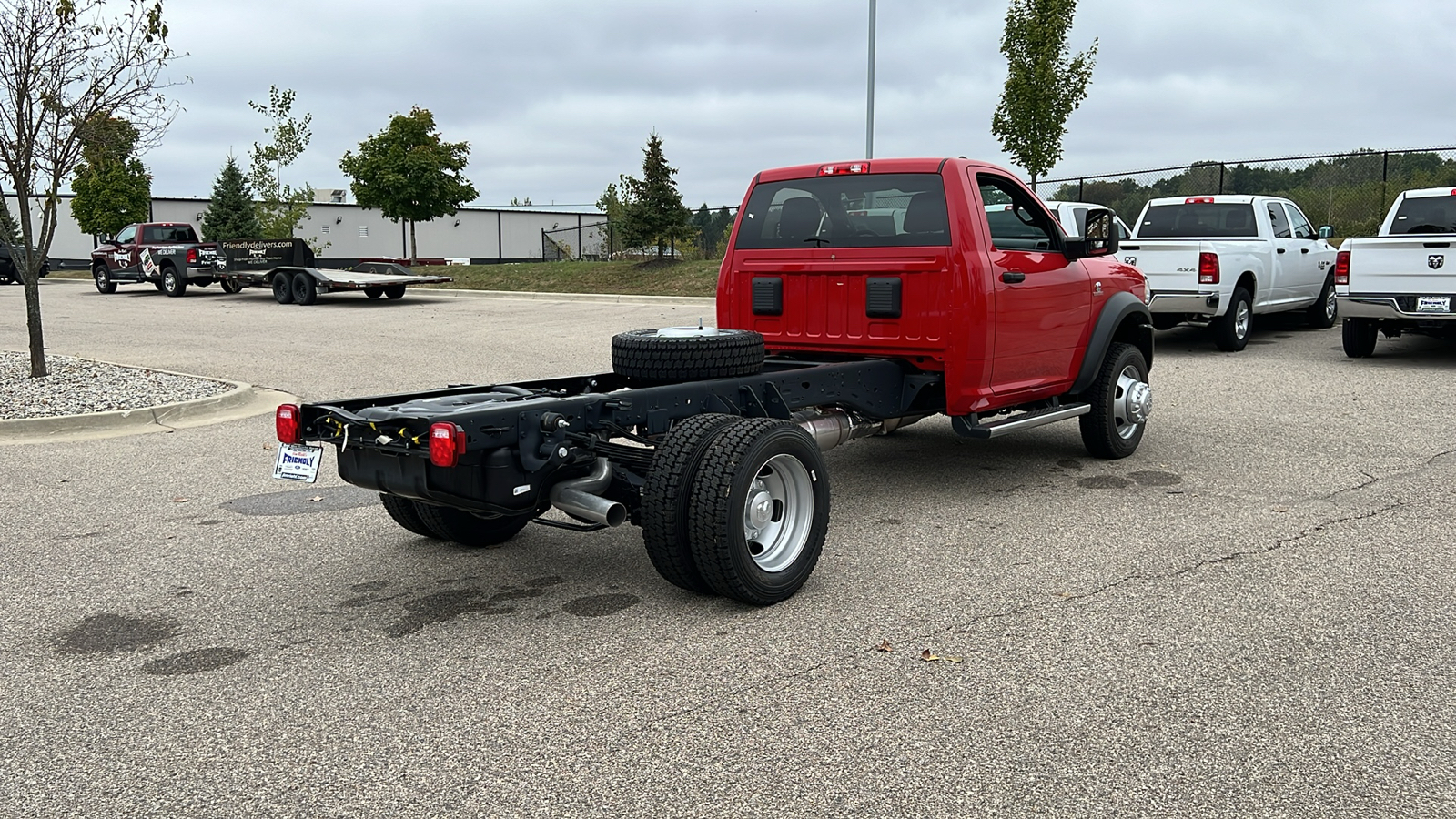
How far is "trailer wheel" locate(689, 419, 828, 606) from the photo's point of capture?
4715 mm

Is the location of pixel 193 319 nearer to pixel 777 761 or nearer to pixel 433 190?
pixel 433 190

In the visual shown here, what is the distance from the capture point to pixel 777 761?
11.6 feet

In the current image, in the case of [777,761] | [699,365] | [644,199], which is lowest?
[777,761]

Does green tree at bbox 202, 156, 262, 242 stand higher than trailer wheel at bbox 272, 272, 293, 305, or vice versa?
green tree at bbox 202, 156, 262, 242

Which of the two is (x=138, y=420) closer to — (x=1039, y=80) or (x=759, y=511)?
(x=759, y=511)

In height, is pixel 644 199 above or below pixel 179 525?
above

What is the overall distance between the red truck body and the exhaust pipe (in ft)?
7.73

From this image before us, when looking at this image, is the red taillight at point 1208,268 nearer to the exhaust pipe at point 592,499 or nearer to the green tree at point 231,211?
the exhaust pipe at point 592,499

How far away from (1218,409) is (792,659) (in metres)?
7.03

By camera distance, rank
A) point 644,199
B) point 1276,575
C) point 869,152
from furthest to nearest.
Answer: point 644,199, point 869,152, point 1276,575

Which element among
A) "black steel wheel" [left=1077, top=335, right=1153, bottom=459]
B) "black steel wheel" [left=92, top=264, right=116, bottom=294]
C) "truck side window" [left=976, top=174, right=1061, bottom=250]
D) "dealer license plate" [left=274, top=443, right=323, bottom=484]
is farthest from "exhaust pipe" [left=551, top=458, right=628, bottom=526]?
"black steel wheel" [left=92, top=264, right=116, bottom=294]

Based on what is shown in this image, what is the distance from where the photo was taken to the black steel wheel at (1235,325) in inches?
561

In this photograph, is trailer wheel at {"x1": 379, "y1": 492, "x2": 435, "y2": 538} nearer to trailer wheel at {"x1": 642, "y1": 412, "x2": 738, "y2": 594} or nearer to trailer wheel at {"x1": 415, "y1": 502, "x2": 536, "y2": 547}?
trailer wheel at {"x1": 415, "y1": 502, "x2": 536, "y2": 547}

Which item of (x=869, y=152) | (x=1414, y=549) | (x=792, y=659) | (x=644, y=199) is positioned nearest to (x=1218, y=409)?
(x=1414, y=549)
